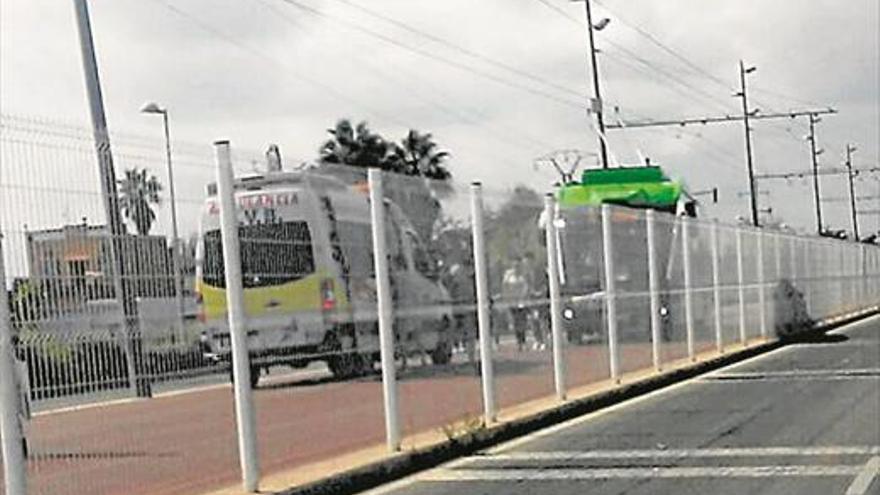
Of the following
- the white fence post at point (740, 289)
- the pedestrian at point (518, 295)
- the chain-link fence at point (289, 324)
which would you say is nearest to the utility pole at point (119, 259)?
the chain-link fence at point (289, 324)

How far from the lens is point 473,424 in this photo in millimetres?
15469

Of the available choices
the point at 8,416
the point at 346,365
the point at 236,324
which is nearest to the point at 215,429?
the point at 236,324

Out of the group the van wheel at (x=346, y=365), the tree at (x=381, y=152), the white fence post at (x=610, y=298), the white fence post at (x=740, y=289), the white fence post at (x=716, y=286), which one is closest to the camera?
the van wheel at (x=346, y=365)

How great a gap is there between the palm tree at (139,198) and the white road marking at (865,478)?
534 centimetres

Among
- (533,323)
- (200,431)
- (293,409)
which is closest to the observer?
(200,431)

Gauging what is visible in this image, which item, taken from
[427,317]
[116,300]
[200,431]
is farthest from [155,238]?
[427,317]

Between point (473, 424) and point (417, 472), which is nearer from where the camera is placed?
point (417, 472)

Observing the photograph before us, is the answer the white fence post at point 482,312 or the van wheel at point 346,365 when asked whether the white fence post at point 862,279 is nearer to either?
the white fence post at point 482,312

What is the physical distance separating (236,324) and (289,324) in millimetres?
1078

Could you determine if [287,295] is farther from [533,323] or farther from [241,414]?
[533,323]

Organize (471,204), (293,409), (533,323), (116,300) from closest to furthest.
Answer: (116,300), (293,409), (471,204), (533,323)

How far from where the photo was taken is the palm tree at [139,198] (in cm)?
1019

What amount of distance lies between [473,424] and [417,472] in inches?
74.4

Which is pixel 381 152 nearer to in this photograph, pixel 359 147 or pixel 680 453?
pixel 359 147
